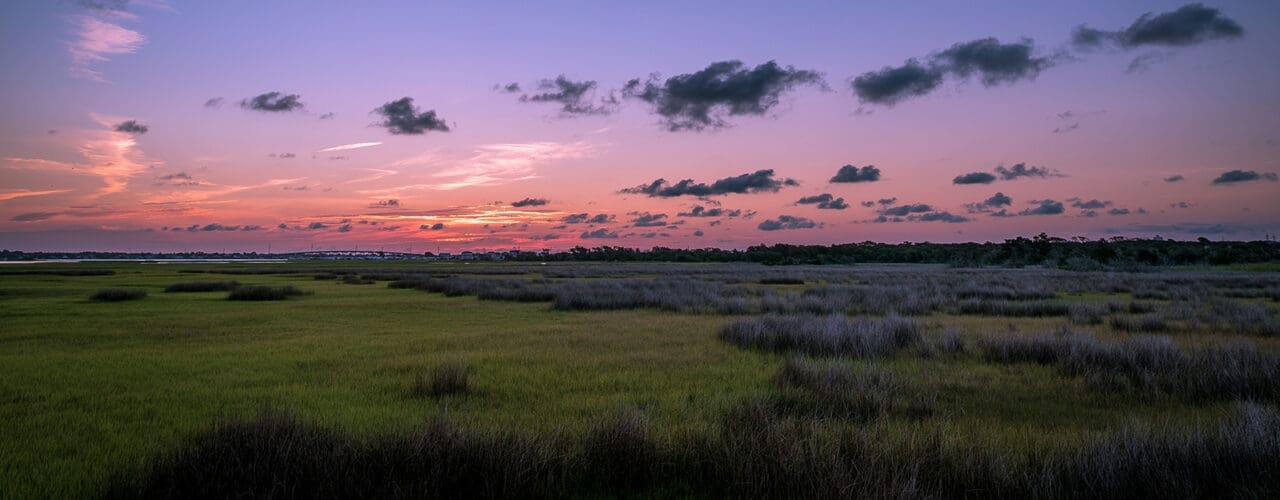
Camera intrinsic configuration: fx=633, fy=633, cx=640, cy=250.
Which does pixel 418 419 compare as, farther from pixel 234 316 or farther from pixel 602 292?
pixel 602 292

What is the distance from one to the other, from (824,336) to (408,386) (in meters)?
8.37

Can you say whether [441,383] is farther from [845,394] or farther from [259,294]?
[259,294]

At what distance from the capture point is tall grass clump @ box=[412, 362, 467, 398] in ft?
29.4

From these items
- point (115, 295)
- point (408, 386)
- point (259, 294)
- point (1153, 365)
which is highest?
point (115, 295)

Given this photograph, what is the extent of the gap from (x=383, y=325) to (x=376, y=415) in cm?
1165

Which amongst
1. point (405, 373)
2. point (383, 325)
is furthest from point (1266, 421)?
point (383, 325)

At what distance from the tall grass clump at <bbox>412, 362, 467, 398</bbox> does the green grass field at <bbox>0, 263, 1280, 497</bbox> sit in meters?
0.21

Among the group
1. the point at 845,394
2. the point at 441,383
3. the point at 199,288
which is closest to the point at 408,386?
the point at 441,383

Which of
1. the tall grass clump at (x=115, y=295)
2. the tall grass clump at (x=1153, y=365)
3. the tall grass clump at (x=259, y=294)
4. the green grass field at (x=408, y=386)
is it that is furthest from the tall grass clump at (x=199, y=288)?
the tall grass clump at (x=1153, y=365)

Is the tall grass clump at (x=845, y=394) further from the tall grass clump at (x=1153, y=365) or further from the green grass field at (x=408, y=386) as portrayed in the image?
the tall grass clump at (x=1153, y=365)

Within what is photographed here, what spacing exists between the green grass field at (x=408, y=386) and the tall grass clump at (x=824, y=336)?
19.3 inches

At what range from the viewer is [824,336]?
528 inches

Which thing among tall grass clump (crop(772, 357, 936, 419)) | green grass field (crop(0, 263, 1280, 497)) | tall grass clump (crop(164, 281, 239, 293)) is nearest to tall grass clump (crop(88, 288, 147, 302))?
tall grass clump (crop(164, 281, 239, 293))

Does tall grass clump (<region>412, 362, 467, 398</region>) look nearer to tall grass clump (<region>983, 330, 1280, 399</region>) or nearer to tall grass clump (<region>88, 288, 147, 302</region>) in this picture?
tall grass clump (<region>983, 330, 1280, 399</region>)
